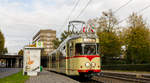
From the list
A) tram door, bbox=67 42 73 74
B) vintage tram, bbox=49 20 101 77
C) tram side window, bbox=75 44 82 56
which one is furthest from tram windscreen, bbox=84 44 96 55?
tram door, bbox=67 42 73 74

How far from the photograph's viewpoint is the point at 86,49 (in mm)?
15609

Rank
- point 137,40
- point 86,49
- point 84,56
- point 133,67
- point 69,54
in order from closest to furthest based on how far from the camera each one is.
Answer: point 84,56 → point 86,49 → point 69,54 → point 133,67 → point 137,40

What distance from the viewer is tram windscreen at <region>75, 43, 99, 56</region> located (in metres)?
15.5

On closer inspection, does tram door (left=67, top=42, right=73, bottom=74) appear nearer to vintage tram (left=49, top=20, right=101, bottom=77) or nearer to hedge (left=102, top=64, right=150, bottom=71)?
vintage tram (left=49, top=20, right=101, bottom=77)

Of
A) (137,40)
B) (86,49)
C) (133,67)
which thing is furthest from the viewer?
(137,40)

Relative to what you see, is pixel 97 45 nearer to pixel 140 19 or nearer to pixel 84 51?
pixel 84 51

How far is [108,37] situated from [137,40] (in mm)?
5246

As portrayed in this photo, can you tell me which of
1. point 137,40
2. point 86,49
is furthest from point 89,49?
point 137,40

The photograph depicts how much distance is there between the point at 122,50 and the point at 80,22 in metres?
20.3

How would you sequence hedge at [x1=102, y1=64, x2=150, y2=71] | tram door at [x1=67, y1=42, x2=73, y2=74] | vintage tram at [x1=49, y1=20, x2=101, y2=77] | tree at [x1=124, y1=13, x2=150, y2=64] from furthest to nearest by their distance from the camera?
tree at [x1=124, y1=13, x2=150, y2=64]
hedge at [x1=102, y1=64, x2=150, y2=71]
tram door at [x1=67, y1=42, x2=73, y2=74]
vintage tram at [x1=49, y1=20, x2=101, y2=77]

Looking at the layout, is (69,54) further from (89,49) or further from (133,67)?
(133,67)

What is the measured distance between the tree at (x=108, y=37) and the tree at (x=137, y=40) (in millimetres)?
2017

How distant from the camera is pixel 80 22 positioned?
871 inches

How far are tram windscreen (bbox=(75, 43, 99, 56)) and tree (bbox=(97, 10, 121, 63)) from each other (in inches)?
826
